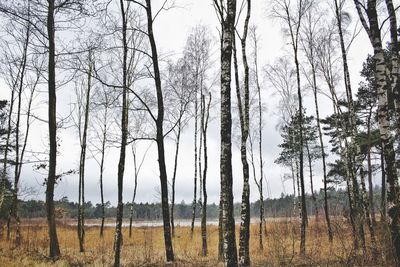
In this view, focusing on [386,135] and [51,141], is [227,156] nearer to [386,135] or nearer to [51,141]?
[386,135]

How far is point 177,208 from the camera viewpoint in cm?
10769

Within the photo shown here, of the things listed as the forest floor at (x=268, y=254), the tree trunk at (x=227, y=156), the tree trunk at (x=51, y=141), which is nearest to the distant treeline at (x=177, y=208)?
the forest floor at (x=268, y=254)

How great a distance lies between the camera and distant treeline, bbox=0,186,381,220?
25.2ft

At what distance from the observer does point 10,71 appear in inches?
794

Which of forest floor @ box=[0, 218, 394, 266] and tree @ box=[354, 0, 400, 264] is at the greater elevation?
tree @ box=[354, 0, 400, 264]

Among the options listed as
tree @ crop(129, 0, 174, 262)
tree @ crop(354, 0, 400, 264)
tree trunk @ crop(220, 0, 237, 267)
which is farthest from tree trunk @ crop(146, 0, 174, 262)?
tree @ crop(354, 0, 400, 264)

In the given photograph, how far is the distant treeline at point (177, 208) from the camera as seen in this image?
7.68 meters

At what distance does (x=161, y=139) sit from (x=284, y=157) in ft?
75.0

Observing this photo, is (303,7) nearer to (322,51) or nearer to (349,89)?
(322,51)

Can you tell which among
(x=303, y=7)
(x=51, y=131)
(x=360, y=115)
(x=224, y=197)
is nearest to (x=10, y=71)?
(x=51, y=131)

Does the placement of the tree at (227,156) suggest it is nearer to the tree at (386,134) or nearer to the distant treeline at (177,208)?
the distant treeline at (177,208)

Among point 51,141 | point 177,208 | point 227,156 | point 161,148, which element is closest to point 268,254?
point 161,148

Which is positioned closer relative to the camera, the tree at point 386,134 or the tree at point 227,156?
the tree at point 386,134

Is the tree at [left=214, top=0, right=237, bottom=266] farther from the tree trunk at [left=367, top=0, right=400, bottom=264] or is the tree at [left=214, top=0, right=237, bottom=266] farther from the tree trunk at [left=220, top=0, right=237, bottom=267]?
the tree trunk at [left=367, top=0, right=400, bottom=264]
